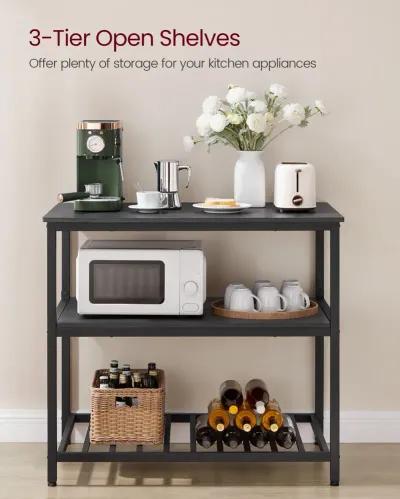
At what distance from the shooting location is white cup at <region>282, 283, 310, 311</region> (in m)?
3.42

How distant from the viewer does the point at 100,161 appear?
3.47 m

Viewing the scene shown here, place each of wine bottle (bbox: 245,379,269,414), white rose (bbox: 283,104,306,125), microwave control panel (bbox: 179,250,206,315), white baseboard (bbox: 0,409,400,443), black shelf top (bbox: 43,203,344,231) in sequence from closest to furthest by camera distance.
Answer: black shelf top (bbox: 43,203,344,231) < microwave control panel (bbox: 179,250,206,315) < white rose (bbox: 283,104,306,125) < wine bottle (bbox: 245,379,269,414) < white baseboard (bbox: 0,409,400,443)

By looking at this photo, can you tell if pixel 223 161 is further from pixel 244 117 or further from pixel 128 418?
pixel 128 418

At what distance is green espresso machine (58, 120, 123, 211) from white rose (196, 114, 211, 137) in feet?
0.96

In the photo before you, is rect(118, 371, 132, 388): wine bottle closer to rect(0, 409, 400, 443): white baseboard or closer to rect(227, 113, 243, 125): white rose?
rect(0, 409, 400, 443): white baseboard

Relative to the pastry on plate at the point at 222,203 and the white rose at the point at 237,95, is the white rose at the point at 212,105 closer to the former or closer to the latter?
the white rose at the point at 237,95

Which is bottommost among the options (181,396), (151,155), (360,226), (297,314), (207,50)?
(181,396)

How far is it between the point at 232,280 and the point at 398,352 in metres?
0.73

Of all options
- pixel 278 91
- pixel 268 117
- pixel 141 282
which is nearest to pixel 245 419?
pixel 141 282

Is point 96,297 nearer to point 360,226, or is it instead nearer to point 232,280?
point 232,280

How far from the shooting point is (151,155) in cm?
367

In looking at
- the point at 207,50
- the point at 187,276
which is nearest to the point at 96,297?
the point at 187,276

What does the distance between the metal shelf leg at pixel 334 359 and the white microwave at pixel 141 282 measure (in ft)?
1.50

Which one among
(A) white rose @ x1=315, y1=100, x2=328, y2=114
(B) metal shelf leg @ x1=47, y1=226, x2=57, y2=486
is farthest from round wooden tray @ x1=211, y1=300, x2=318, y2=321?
(A) white rose @ x1=315, y1=100, x2=328, y2=114
